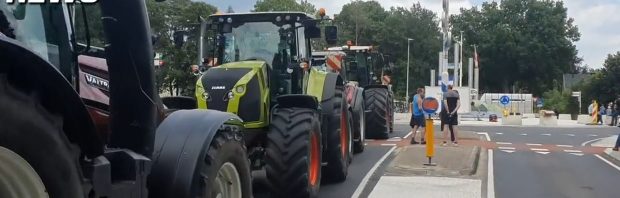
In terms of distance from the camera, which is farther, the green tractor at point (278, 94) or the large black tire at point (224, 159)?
the green tractor at point (278, 94)

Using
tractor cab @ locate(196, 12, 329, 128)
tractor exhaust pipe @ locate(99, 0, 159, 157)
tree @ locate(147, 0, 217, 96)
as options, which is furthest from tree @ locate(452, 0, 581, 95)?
tractor exhaust pipe @ locate(99, 0, 159, 157)

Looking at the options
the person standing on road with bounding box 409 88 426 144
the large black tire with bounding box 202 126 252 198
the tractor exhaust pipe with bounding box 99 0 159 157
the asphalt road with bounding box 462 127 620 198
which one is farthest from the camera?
the person standing on road with bounding box 409 88 426 144

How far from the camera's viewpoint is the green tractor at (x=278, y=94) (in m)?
8.20

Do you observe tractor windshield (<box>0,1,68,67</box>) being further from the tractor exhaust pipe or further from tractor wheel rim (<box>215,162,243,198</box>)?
tractor wheel rim (<box>215,162,243,198</box>)

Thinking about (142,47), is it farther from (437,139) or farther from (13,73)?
(437,139)

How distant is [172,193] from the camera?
4312 millimetres

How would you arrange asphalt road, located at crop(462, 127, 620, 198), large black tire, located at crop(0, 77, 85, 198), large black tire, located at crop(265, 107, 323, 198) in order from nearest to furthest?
large black tire, located at crop(0, 77, 85, 198), large black tire, located at crop(265, 107, 323, 198), asphalt road, located at crop(462, 127, 620, 198)

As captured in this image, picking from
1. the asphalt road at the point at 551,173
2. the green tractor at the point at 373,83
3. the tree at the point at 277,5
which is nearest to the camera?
the asphalt road at the point at 551,173

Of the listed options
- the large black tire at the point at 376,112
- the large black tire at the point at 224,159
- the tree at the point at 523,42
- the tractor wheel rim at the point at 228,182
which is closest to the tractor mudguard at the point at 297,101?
the large black tire at the point at 224,159

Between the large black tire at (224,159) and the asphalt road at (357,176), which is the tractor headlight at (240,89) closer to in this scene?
the asphalt road at (357,176)

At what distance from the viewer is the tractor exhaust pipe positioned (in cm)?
371

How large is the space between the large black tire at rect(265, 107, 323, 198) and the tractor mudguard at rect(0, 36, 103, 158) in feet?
15.7

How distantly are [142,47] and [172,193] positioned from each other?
1010 mm

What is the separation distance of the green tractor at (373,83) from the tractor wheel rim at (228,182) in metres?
12.6
